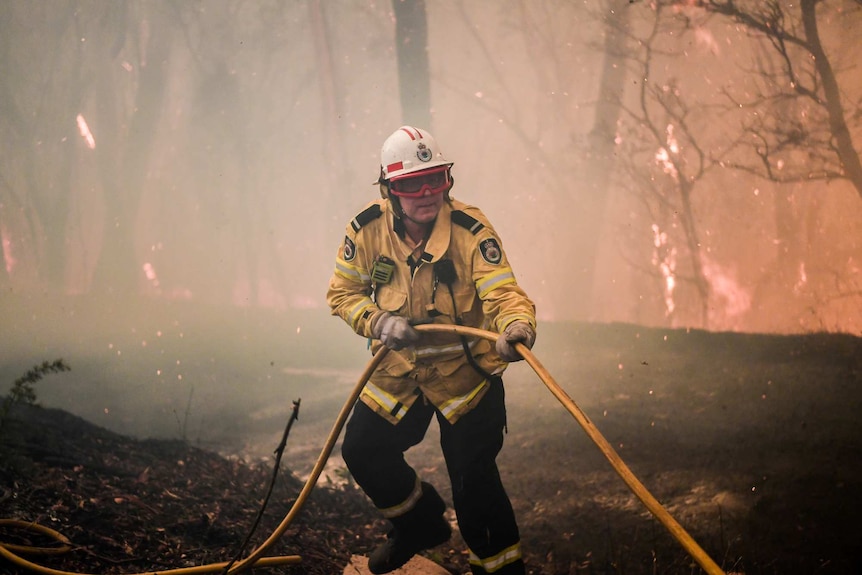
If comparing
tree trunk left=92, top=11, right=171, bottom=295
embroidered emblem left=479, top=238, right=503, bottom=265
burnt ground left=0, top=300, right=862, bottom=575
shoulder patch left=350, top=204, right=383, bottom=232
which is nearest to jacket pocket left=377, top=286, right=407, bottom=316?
shoulder patch left=350, top=204, right=383, bottom=232

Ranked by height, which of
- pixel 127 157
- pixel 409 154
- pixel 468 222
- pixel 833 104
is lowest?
pixel 468 222

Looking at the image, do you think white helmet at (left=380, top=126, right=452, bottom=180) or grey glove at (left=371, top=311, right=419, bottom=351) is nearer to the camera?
grey glove at (left=371, top=311, right=419, bottom=351)

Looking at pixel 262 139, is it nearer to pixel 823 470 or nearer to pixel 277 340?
pixel 277 340

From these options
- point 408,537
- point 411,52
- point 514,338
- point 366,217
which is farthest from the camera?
point 411,52

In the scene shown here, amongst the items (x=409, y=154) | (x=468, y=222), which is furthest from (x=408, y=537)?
(x=409, y=154)

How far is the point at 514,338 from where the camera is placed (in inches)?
111

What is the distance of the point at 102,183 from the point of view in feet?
103

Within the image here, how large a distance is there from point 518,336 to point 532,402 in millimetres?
6647

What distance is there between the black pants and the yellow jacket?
87 millimetres

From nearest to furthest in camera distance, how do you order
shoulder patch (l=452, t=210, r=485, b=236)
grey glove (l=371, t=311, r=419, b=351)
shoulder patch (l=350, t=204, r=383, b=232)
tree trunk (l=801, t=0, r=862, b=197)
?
grey glove (l=371, t=311, r=419, b=351)
shoulder patch (l=452, t=210, r=485, b=236)
shoulder patch (l=350, t=204, r=383, b=232)
tree trunk (l=801, t=0, r=862, b=197)

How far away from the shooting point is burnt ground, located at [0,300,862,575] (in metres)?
3.93

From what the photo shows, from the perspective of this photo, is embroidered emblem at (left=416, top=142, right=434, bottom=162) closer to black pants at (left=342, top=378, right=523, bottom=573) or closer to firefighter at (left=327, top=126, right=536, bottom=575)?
firefighter at (left=327, top=126, right=536, bottom=575)

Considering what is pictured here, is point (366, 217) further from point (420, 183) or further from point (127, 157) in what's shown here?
point (127, 157)

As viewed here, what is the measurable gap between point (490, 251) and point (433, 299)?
1.35 ft
